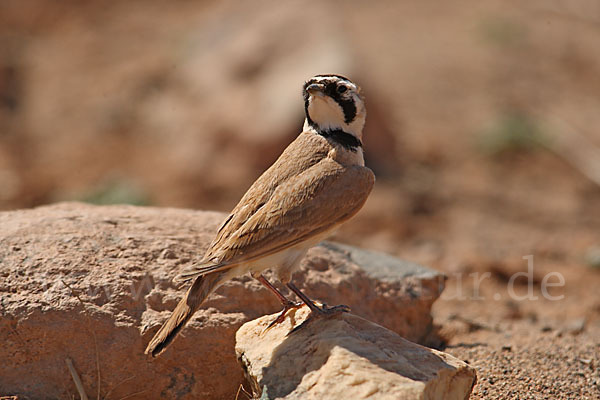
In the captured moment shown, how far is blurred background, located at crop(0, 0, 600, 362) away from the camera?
10195mm

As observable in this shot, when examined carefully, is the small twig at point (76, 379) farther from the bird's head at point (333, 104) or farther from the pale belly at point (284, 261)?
the bird's head at point (333, 104)

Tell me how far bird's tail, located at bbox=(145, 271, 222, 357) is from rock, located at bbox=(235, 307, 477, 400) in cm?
43

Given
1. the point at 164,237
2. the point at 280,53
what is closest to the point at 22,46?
the point at 280,53

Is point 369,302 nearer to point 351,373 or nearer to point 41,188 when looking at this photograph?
point 351,373

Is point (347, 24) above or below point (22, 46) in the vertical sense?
above

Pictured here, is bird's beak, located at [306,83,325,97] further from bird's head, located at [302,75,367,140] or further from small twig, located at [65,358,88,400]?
small twig, located at [65,358,88,400]

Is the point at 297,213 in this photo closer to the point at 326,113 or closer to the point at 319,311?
the point at 319,311

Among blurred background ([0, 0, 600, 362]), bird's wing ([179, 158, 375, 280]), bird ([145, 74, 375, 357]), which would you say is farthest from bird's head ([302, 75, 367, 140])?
blurred background ([0, 0, 600, 362])

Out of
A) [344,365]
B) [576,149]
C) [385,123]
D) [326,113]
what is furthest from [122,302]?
[576,149]

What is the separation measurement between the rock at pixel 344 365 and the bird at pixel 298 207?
0.83ft

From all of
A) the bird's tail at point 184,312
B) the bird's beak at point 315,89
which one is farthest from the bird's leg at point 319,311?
the bird's beak at point 315,89

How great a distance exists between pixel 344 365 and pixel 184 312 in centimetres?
101

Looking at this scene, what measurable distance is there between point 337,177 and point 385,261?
1.67 m

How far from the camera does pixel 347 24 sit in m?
17.6
